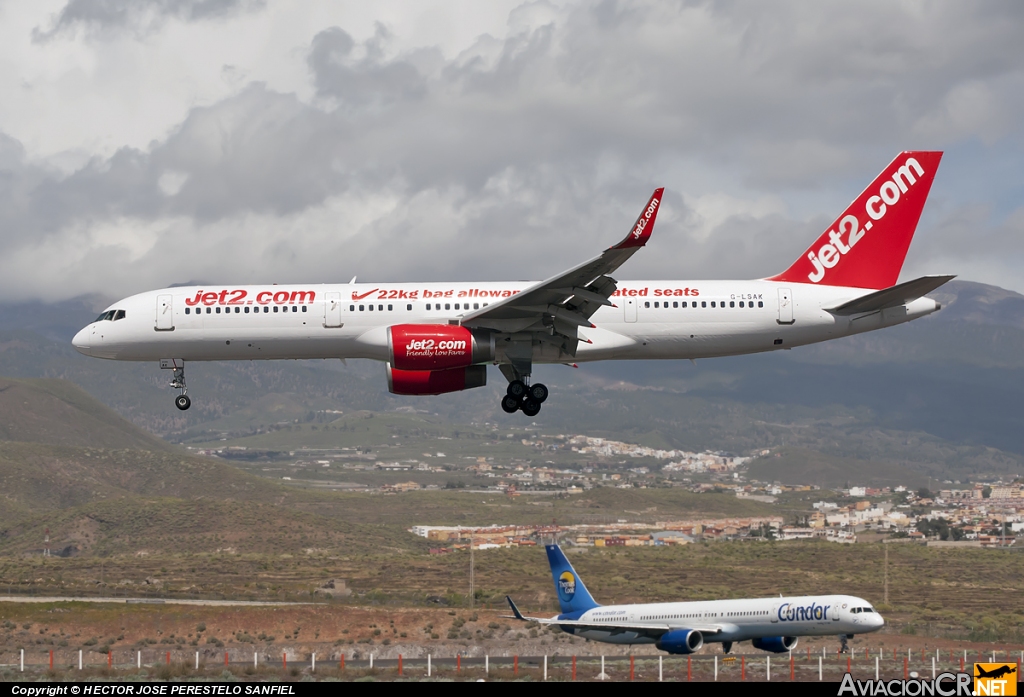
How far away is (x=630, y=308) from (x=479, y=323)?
Result: 5537 millimetres

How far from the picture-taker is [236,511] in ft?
384

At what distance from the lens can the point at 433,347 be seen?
128ft

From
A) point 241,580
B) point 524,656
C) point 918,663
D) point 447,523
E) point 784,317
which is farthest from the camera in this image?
point 447,523

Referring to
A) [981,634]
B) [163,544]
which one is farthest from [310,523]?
[981,634]

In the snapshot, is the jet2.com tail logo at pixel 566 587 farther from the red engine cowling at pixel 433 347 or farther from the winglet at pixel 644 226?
the winglet at pixel 644 226

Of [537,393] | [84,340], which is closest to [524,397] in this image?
[537,393]

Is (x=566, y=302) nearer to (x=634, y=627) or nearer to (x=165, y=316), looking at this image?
(x=165, y=316)

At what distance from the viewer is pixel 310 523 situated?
11825cm

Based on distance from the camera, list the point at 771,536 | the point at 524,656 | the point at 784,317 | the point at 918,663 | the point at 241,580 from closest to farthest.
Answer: the point at 784,317
the point at 918,663
the point at 524,656
the point at 241,580
the point at 771,536

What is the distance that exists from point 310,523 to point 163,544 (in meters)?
15.9

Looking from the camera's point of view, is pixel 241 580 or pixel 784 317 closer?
pixel 784 317

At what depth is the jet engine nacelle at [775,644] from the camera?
48969mm

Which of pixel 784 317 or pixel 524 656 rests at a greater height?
pixel 784 317

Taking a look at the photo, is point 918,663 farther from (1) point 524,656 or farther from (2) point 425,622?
(2) point 425,622
